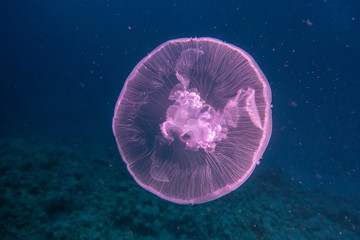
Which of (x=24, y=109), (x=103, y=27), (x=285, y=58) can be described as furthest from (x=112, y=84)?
(x=285, y=58)

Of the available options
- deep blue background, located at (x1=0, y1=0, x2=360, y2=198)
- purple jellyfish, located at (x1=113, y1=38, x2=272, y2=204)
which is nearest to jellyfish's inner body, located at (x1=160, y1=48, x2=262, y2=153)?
purple jellyfish, located at (x1=113, y1=38, x2=272, y2=204)

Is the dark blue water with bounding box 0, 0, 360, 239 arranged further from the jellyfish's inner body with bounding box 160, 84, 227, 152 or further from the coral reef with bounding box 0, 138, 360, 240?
the jellyfish's inner body with bounding box 160, 84, 227, 152

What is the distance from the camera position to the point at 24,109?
15602mm

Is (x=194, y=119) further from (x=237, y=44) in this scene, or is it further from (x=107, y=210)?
(x=237, y=44)

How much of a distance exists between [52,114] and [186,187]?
16000 millimetres

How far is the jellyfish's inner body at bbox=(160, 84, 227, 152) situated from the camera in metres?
3.94

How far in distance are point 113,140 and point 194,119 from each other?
336 inches

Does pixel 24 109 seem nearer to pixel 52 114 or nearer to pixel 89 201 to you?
pixel 52 114

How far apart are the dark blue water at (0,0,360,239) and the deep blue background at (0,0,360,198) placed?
0.08m

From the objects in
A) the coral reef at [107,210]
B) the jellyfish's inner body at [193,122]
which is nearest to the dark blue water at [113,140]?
the coral reef at [107,210]

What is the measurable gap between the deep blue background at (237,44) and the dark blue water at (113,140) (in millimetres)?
77

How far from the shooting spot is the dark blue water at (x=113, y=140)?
14.2ft

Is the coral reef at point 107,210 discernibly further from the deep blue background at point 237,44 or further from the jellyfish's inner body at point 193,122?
the deep blue background at point 237,44

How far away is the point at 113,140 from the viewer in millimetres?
11484
